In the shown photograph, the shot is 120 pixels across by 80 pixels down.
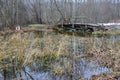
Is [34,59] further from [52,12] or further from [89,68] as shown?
[52,12]

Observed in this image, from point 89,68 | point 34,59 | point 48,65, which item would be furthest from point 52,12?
point 89,68

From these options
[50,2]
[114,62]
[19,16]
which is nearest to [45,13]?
[50,2]

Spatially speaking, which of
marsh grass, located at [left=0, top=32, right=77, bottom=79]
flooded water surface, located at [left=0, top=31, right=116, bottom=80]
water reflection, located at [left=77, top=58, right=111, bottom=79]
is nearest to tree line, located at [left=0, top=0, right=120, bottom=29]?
marsh grass, located at [left=0, top=32, right=77, bottom=79]

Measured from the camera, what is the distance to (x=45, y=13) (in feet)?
69.5

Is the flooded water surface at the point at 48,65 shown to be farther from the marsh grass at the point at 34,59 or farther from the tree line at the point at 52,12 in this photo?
the tree line at the point at 52,12

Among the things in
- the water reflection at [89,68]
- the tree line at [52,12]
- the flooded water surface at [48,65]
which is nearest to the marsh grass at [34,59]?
the flooded water surface at [48,65]

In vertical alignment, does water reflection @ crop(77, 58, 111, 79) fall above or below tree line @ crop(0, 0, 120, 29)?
below

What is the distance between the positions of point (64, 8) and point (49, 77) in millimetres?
16712

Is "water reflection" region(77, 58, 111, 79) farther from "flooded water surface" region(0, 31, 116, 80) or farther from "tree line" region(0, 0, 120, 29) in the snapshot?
"tree line" region(0, 0, 120, 29)

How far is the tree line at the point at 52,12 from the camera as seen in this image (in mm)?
17875

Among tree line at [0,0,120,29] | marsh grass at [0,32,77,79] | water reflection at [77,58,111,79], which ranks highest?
tree line at [0,0,120,29]

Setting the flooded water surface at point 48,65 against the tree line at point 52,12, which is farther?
the tree line at point 52,12

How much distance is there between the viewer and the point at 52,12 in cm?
2125

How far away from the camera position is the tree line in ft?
58.6
